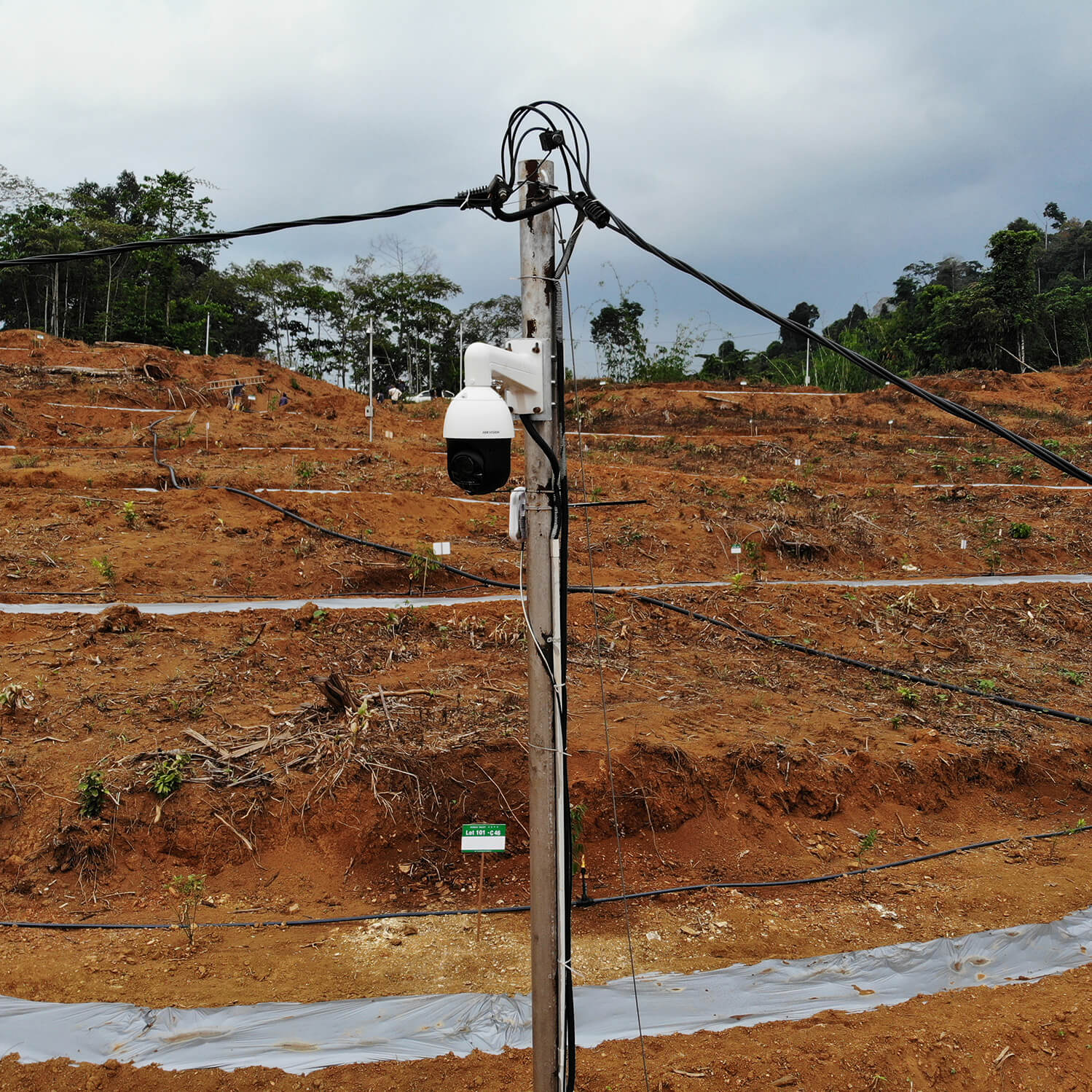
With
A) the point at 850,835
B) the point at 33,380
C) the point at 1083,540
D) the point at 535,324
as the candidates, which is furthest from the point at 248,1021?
the point at 33,380

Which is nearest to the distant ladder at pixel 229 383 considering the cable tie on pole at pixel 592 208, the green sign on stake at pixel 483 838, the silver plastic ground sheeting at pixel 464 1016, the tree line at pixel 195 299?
the tree line at pixel 195 299

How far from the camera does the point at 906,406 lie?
2862 centimetres

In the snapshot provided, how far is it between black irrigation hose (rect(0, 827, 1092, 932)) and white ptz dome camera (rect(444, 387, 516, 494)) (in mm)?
3382

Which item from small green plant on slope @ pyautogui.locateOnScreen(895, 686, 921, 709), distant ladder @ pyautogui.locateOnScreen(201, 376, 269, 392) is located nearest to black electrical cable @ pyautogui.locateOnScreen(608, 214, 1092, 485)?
small green plant on slope @ pyautogui.locateOnScreen(895, 686, 921, 709)

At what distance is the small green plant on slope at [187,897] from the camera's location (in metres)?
4.93

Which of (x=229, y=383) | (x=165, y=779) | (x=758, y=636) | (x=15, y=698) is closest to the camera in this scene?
(x=165, y=779)

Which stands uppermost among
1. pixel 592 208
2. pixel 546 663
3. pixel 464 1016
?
pixel 592 208

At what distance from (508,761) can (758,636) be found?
13.1ft

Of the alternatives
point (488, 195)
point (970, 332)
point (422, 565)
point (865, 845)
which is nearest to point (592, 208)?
point (488, 195)

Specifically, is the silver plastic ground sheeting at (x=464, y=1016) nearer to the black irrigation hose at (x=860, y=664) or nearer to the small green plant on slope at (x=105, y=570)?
the black irrigation hose at (x=860, y=664)

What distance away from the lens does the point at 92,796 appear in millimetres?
5578

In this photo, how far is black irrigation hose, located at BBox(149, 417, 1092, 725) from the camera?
812 cm

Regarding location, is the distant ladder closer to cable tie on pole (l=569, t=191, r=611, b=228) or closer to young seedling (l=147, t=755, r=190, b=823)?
young seedling (l=147, t=755, r=190, b=823)

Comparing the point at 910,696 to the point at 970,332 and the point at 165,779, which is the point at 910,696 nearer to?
the point at 165,779
